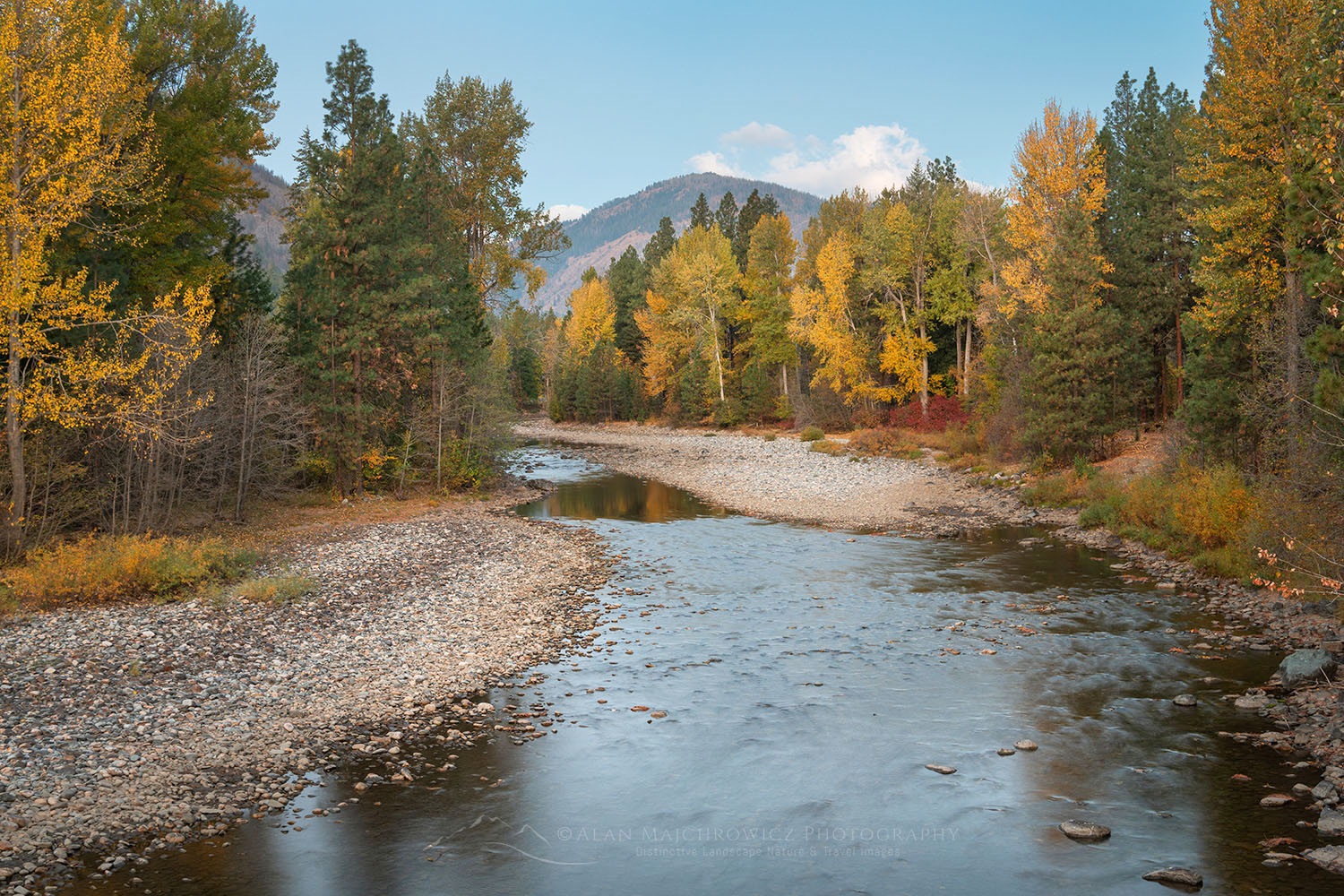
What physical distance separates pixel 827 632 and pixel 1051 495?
16009mm

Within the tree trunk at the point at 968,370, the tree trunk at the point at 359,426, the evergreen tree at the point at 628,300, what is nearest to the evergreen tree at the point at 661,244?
the evergreen tree at the point at 628,300

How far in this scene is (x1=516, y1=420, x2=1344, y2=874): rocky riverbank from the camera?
10.9 meters

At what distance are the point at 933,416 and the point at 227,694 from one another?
40865 millimetres

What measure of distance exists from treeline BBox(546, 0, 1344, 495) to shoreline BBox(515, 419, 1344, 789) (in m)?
2.81

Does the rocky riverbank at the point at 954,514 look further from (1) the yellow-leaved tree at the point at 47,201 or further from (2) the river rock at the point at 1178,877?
(1) the yellow-leaved tree at the point at 47,201

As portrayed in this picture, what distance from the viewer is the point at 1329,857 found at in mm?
7773

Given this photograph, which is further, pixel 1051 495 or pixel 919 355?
pixel 919 355

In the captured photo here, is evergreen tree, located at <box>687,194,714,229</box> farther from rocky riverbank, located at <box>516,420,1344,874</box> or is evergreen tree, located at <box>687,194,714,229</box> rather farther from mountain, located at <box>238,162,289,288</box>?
mountain, located at <box>238,162,289,288</box>

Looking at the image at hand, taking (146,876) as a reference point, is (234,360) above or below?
above

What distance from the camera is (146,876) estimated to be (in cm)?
744

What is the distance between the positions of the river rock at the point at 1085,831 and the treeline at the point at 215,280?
16.8 m

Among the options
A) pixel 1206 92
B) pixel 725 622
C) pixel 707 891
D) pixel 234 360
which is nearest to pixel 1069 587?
pixel 725 622

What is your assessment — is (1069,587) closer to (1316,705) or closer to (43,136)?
(1316,705)

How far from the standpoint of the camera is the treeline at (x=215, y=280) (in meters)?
16.1
